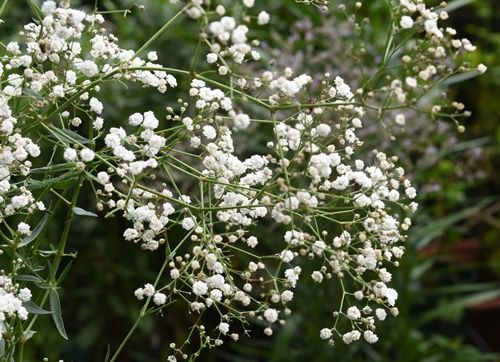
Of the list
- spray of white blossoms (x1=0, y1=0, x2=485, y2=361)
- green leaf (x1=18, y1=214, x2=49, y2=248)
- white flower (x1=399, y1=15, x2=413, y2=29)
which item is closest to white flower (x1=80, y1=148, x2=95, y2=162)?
spray of white blossoms (x1=0, y1=0, x2=485, y2=361)

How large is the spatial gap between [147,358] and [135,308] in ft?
0.77

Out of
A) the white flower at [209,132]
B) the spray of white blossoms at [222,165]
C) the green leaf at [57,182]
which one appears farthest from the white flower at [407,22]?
the green leaf at [57,182]

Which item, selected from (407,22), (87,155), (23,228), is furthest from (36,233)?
(407,22)

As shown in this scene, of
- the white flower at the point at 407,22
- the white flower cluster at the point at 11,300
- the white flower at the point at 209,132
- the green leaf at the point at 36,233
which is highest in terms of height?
the white flower at the point at 407,22

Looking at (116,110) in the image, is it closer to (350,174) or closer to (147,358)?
(147,358)

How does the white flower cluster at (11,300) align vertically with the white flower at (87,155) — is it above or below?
below

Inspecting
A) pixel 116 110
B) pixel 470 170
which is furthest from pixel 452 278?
pixel 116 110

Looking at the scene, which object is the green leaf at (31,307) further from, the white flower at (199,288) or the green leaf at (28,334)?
the white flower at (199,288)

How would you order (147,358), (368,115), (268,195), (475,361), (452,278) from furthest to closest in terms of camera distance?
(452,278) → (147,358) → (475,361) → (368,115) → (268,195)

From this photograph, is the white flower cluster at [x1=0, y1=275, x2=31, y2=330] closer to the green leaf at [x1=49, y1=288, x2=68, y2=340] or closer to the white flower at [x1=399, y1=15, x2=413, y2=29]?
the green leaf at [x1=49, y1=288, x2=68, y2=340]

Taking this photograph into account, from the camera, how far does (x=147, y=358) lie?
8.93 ft

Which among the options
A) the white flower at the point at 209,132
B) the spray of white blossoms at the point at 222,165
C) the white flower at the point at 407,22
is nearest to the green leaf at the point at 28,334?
the spray of white blossoms at the point at 222,165

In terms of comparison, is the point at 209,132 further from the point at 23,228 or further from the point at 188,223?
the point at 23,228

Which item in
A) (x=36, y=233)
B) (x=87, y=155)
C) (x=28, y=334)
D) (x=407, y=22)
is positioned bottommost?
(x=28, y=334)
